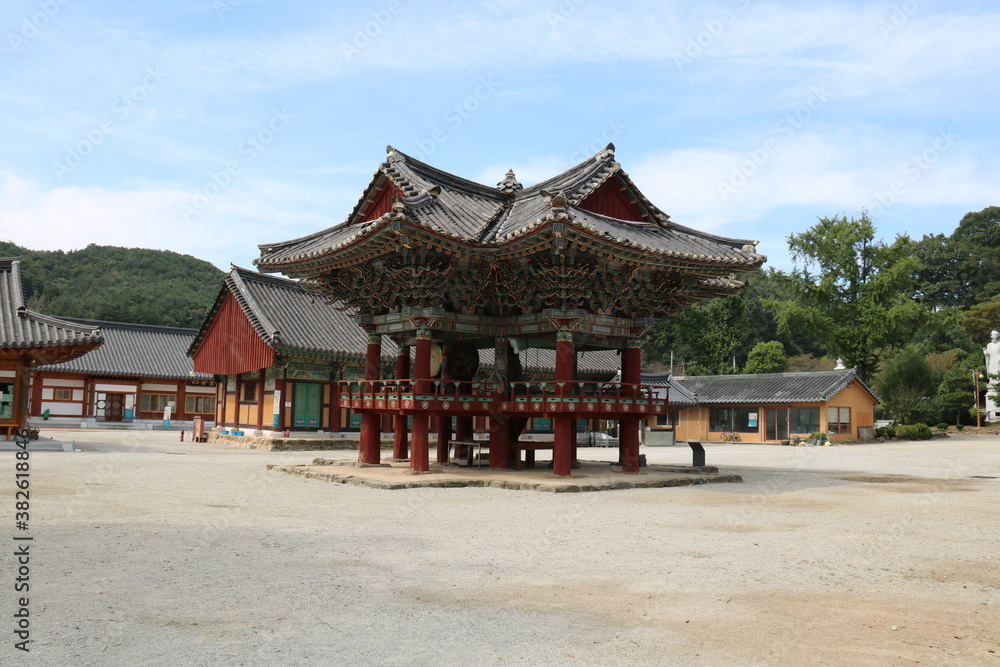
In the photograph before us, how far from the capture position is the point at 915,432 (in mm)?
44062

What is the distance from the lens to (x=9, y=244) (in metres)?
95.9

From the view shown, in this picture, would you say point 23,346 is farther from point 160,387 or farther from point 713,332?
point 713,332

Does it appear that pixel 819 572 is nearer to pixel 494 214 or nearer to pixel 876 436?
pixel 494 214

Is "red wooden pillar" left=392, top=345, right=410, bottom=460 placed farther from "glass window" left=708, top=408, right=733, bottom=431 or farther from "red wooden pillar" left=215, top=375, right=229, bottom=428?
"glass window" left=708, top=408, right=733, bottom=431

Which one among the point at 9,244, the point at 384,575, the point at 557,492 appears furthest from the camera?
the point at 9,244

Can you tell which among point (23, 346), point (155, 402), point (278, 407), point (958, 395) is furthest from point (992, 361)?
point (23, 346)

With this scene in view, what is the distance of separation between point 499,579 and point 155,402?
48934 millimetres

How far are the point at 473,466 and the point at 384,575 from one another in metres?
12.0

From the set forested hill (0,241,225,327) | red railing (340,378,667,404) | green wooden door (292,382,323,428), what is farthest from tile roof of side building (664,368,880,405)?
forested hill (0,241,225,327)

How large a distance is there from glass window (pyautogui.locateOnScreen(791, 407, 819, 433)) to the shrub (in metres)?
5.01

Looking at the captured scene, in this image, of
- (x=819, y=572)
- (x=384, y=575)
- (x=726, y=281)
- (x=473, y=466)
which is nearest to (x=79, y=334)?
(x=473, y=466)

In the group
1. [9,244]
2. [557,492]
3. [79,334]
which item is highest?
[9,244]

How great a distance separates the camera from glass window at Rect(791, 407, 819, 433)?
148 ft

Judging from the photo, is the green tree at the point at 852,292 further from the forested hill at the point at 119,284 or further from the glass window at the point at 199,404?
the forested hill at the point at 119,284
